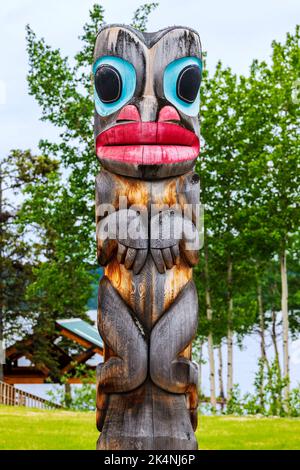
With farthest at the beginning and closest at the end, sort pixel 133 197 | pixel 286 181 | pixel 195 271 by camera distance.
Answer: pixel 195 271 → pixel 286 181 → pixel 133 197

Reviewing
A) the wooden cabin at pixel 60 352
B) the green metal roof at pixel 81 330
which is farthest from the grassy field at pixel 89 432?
the wooden cabin at pixel 60 352

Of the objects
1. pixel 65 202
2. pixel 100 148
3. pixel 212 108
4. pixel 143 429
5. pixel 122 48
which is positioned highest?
pixel 212 108

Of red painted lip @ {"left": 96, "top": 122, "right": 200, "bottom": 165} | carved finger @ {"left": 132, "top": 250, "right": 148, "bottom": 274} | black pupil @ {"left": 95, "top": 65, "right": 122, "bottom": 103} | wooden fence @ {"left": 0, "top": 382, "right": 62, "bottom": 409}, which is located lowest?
wooden fence @ {"left": 0, "top": 382, "right": 62, "bottom": 409}

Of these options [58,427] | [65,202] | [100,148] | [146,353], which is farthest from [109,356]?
[65,202]

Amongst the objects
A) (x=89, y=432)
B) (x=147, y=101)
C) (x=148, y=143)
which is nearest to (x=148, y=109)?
(x=147, y=101)

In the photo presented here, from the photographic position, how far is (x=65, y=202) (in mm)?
15227

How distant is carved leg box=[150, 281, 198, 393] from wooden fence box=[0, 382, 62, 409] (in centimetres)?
1211

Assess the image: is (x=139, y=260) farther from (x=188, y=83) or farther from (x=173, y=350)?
(x=188, y=83)

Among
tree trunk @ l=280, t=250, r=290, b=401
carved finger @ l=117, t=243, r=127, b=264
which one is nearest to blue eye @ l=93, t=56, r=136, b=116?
carved finger @ l=117, t=243, r=127, b=264

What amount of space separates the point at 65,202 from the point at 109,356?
10517 mm

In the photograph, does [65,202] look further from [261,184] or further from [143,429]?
[143,429]

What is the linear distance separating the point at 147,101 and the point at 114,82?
30 centimetres

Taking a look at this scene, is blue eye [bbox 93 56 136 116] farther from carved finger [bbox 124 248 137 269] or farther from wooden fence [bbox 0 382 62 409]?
wooden fence [bbox 0 382 62 409]

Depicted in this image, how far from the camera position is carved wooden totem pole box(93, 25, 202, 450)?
4770mm
